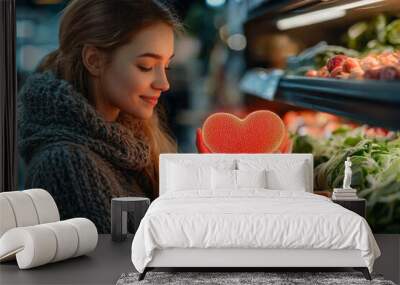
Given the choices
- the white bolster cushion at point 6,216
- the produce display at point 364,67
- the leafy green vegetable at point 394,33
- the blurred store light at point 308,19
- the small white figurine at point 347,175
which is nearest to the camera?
the white bolster cushion at point 6,216

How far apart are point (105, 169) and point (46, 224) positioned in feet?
5.66

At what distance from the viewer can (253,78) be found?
25.0 feet

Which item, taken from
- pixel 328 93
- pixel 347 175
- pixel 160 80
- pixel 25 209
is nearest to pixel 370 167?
pixel 347 175

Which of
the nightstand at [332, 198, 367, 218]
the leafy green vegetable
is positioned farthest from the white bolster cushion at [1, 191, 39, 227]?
the leafy green vegetable

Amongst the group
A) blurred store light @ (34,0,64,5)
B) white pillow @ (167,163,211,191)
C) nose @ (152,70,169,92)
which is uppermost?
blurred store light @ (34,0,64,5)

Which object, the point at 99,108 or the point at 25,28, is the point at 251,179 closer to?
the point at 99,108

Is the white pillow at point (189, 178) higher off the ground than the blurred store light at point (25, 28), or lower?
lower

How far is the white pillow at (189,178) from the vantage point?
274 inches

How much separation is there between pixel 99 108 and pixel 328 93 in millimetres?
2347

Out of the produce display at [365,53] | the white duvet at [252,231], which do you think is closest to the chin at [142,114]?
the produce display at [365,53]

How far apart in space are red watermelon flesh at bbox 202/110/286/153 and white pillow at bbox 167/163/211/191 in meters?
0.53

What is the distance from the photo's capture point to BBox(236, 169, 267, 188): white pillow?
6.78 m

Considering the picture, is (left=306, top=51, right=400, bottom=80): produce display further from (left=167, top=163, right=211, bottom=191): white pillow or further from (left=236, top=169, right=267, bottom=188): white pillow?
(left=167, top=163, right=211, bottom=191): white pillow

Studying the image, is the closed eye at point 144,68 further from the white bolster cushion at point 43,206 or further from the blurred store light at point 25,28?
the white bolster cushion at point 43,206
